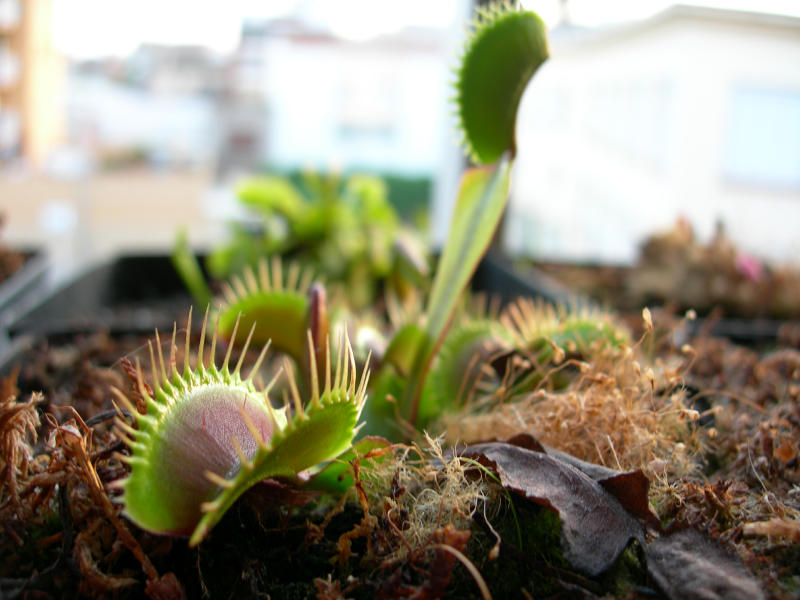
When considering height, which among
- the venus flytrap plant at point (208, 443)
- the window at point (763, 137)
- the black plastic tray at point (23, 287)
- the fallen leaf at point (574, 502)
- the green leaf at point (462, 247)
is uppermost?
the window at point (763, 137)

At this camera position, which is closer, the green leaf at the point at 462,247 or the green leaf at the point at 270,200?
the green leaf at the point at 462,247

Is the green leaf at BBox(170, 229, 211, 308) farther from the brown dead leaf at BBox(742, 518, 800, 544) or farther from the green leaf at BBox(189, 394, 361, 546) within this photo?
the brown dead leaf at BBox(742, 518, 800, 544)

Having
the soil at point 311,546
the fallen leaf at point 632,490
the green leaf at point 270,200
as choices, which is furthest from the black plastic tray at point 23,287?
the fallen leaf at point 632,490

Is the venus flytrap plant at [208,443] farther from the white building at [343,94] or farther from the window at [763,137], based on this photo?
the white building at [343,94]

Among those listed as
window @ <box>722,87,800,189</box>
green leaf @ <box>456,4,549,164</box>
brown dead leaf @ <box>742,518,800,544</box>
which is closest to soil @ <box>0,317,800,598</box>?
brown dead leaf @ <box>742,518,800,544</box>

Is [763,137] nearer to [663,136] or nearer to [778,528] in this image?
[663,136]

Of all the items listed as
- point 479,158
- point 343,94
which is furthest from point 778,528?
point 343,94

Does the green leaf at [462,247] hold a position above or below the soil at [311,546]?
above
